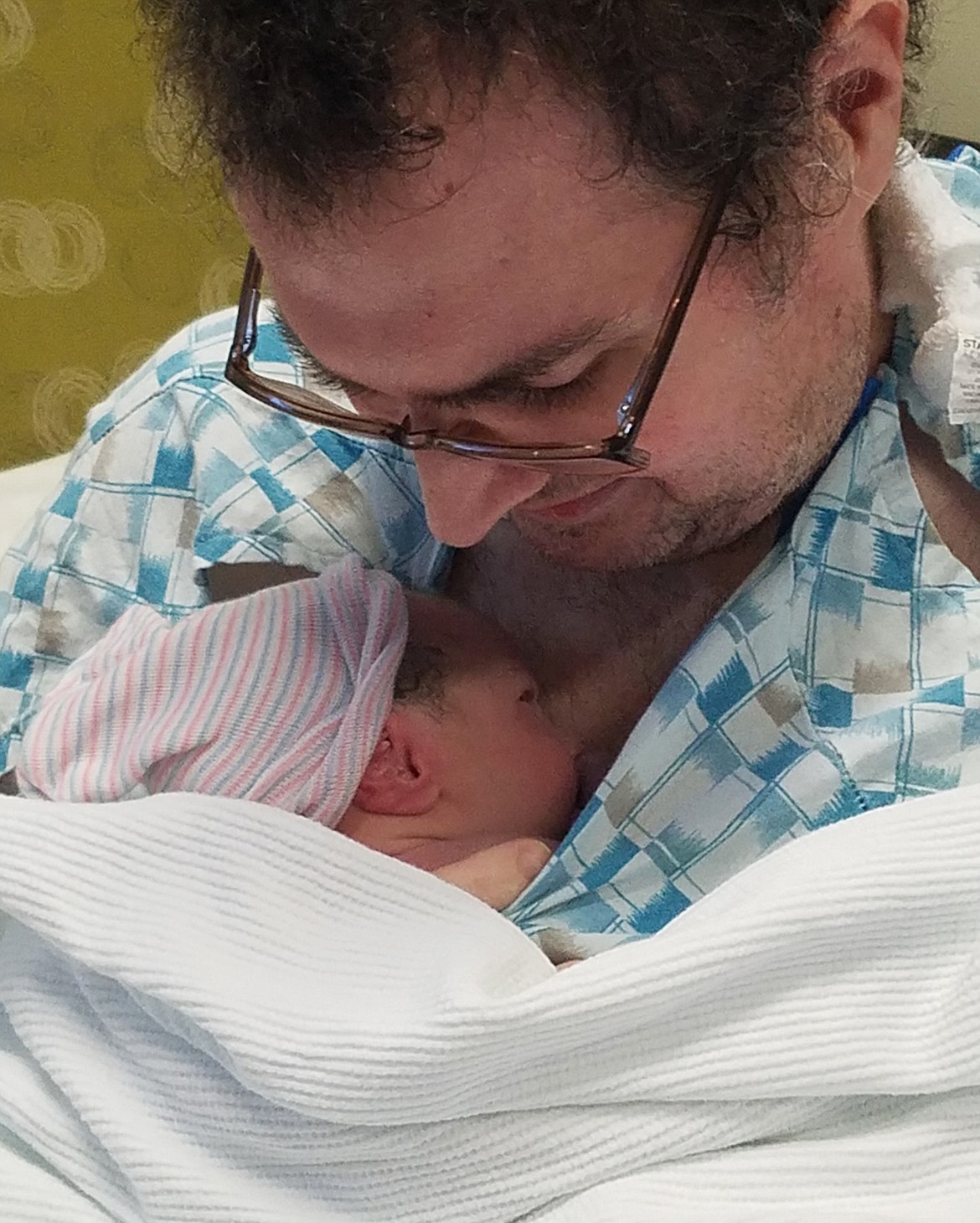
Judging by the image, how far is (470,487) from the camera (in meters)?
0.79

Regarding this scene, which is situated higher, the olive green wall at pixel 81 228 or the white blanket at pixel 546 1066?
the olive green wall at pixel 81 228

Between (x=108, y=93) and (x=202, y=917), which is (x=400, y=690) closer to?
(x=202, y=917)

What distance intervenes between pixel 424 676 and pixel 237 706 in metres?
0.14

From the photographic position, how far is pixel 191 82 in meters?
0.73

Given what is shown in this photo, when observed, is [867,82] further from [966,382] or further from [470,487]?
[470,487]

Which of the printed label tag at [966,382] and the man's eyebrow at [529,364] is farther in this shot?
the printed label tag at [966,382]

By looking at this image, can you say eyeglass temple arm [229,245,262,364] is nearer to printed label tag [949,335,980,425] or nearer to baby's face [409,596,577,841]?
baby's face [409,596,577,841]

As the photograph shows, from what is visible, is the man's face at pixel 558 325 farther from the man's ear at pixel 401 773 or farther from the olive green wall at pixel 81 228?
the olive green wall at pixel 81 228

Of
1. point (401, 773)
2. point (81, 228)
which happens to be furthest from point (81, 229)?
point (401, 773)

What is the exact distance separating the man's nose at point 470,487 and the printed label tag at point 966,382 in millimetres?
279

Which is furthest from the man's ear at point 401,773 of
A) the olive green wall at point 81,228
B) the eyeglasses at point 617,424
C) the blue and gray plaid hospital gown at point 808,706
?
the olive green wall at point 81,228

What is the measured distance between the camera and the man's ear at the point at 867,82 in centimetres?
73

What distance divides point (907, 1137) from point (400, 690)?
46cm

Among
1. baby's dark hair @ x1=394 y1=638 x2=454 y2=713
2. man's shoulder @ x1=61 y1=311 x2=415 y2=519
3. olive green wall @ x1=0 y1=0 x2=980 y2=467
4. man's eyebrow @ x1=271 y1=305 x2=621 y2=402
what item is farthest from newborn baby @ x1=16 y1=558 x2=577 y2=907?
olive green wall @ x1=0 y1=0 x2=980 y2=467
